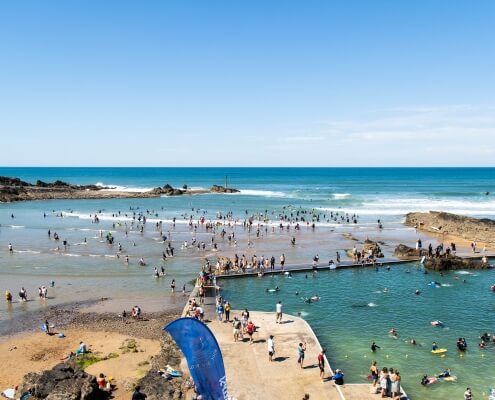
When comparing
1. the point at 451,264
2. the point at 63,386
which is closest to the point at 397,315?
the point at 451,264

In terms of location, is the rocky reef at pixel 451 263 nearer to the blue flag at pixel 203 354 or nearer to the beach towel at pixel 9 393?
the blue flag at pixel 203 354

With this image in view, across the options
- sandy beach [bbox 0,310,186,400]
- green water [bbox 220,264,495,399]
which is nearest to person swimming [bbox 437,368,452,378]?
green water [bbox 220,264,495,399]

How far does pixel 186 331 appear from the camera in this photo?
11359mm

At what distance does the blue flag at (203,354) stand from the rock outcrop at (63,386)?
7078 millimetres

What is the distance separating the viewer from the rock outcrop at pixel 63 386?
640 inches

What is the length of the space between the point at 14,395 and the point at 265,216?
54192 mm

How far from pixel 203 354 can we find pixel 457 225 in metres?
50.6

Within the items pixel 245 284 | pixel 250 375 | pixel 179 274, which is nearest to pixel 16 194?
pixel 179 274

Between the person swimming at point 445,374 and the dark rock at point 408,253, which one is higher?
the dark rock at point 408,253

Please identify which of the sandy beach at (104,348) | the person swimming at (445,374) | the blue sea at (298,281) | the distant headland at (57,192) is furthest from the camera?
the distant headland at (57,192)

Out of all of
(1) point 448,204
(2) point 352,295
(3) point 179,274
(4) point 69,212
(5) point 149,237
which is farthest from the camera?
(1) point 448,204

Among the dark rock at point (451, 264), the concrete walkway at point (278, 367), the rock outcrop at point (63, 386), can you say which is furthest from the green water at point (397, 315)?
the rock outcrop at point (63, 386)

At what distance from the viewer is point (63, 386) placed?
54.2 feet

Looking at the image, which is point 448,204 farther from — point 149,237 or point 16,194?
point 16,194
